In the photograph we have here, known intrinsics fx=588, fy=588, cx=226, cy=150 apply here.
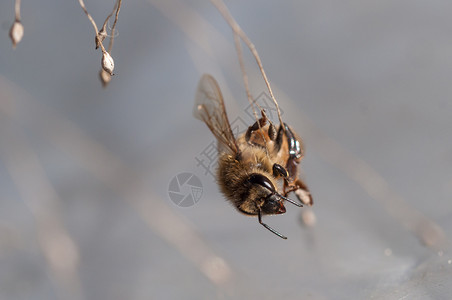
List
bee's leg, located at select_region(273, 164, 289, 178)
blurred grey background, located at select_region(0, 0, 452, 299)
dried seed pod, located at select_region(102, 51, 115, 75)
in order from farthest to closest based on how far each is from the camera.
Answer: blurred grey background, located at select_region(0, 0, 452, 299), bee's leg, located at select_region(273, 164, 289, 178), dried seed pod, located at select_region(102, 51, 115, 75)

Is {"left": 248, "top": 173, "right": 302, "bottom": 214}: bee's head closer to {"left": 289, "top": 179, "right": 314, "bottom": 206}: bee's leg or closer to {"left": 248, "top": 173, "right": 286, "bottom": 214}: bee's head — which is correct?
{"left": 248, "top": 173, "right": 286, "bottom": 214}: bee's head

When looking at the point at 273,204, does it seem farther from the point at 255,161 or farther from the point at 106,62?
the point at 106,62

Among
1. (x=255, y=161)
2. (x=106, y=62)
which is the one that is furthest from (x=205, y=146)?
(x=106, y=62)

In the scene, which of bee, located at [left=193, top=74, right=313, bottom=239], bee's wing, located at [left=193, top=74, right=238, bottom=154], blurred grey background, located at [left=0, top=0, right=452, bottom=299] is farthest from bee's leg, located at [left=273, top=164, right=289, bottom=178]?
blurred grey background, located at [left=0, top=0, right=452, bottom=299]

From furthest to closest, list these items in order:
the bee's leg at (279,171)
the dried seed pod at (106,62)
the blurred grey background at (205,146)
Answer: the blurred grey background at (205,146)
the bee's leg at (279,171)
the dried seed pod at (106,62)

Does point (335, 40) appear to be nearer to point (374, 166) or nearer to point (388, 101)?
point (388, 101)

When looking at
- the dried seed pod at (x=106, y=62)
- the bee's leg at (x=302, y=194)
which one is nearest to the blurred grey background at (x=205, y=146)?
the bee's leg at (x=302, y=194)

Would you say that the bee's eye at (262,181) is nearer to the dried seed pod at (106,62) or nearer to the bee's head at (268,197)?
the bee's head at (268,197)

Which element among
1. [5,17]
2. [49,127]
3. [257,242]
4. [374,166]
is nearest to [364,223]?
[374,166]
